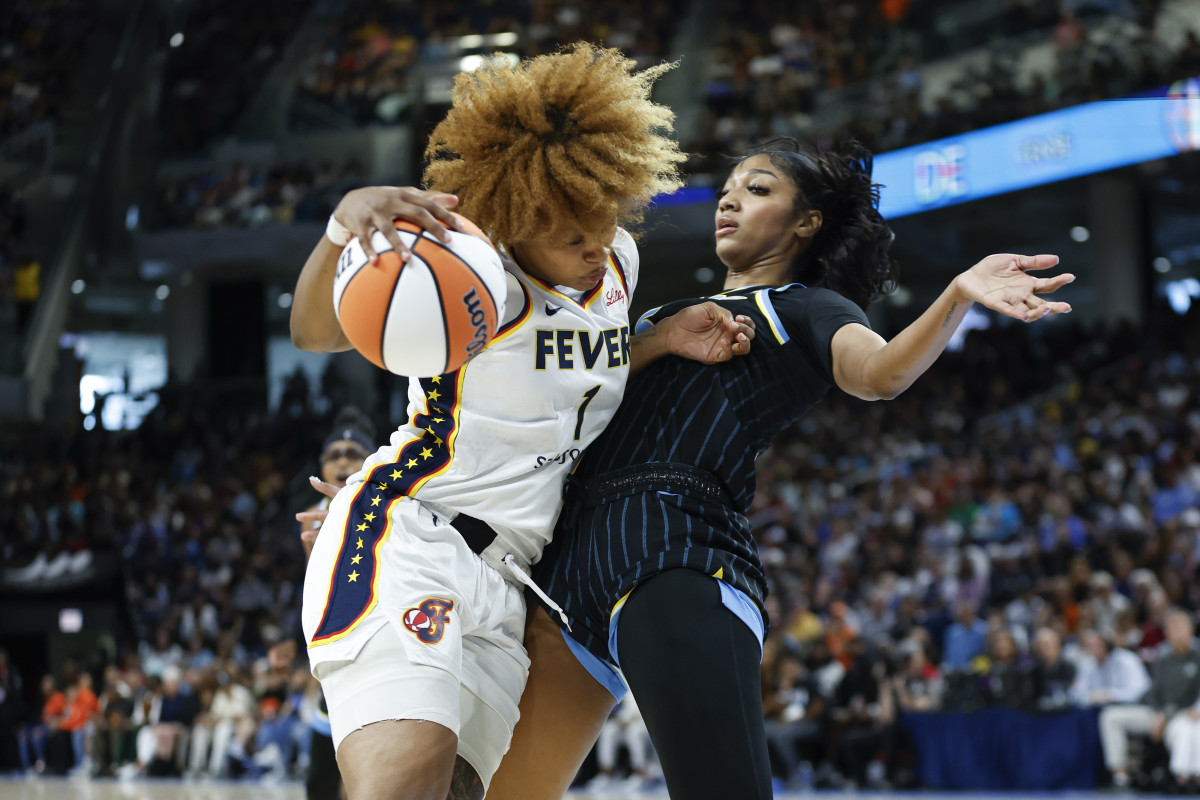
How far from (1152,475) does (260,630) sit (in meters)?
10.4

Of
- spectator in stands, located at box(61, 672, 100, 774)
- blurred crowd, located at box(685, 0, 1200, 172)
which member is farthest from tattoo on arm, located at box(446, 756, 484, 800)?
spectator in stands, located at box(61, 672, 100, 774)

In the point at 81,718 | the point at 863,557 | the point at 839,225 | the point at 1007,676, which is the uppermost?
the point at 839,225

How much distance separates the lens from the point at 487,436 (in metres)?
2.85

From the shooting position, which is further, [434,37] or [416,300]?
[434,37]

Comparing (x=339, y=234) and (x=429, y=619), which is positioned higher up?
(x=339, y=234)

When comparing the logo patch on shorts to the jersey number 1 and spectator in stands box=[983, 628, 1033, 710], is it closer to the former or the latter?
the jersey number 1

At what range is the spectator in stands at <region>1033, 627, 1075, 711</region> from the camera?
980 centimetres

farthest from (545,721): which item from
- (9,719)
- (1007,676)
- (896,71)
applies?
(896,71)

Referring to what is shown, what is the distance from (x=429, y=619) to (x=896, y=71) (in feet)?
50.9

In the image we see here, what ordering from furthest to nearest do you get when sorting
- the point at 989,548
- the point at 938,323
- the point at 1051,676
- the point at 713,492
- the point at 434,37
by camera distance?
1. the point at 434,37
2. the point at 989,548
3. the point at 1051,676
4. the point at 713,492
5. the point at 938,323

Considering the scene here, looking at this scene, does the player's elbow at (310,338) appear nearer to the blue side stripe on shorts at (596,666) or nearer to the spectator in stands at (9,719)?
the blue side stripe on shorts at (596,666)

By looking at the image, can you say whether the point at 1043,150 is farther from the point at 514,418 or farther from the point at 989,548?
the point at 514,418

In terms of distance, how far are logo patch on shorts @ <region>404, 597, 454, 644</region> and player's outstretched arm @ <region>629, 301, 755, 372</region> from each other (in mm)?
827

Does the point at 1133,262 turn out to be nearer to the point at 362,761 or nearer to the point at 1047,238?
the point at 1047,238
